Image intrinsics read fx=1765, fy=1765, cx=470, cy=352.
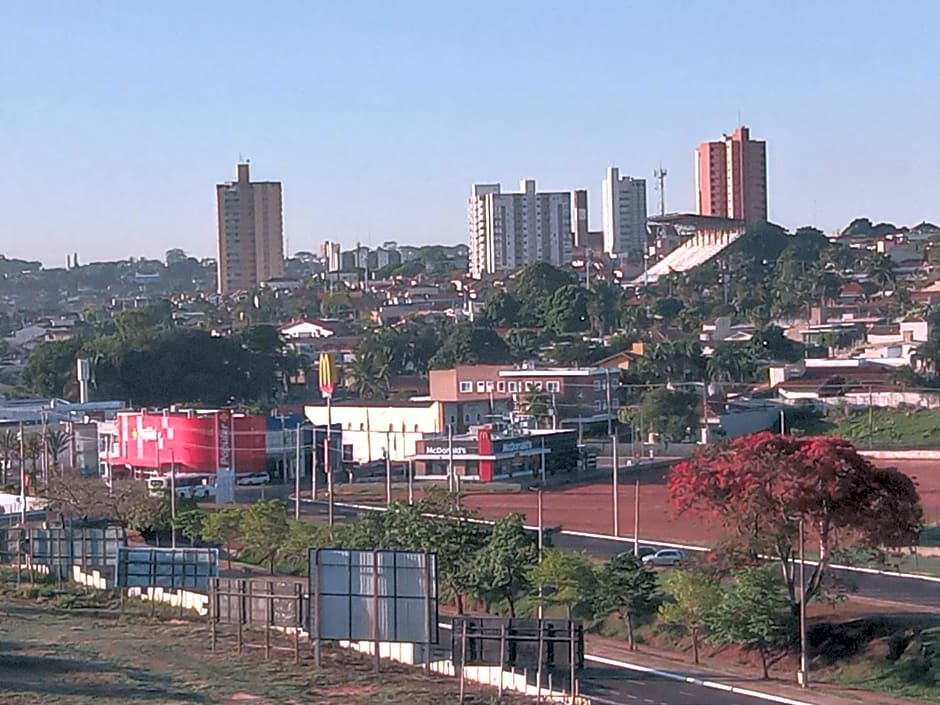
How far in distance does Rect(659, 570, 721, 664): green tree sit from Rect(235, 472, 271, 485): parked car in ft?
76.6

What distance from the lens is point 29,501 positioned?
3484cm

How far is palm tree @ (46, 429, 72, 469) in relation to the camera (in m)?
40.5

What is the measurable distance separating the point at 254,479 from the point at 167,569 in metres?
20.7

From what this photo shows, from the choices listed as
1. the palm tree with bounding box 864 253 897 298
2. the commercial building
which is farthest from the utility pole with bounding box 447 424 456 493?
the palm tree with bounding box 864 253 897 298

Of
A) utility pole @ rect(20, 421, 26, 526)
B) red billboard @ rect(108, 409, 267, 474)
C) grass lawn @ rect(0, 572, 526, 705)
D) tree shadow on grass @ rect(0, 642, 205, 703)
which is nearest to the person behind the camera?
tree shadow on grass @ rect(0, 642, 205, 703)

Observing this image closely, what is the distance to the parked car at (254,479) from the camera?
41.3 m

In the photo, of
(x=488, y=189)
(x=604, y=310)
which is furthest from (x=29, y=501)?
(x=488, y=189)

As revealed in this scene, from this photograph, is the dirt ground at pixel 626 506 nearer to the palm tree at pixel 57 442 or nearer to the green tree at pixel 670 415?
the green tree at pixel 670 415

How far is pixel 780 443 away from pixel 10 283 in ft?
530

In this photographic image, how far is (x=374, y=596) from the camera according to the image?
16.4m

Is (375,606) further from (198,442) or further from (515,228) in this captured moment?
(515,228)

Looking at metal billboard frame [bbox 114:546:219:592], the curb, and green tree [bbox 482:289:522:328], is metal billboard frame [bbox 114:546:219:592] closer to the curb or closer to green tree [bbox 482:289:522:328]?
the curb

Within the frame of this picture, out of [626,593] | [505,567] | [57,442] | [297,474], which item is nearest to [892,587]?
[626,593]

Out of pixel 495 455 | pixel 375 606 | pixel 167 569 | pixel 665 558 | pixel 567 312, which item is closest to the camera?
pixel 375 606
